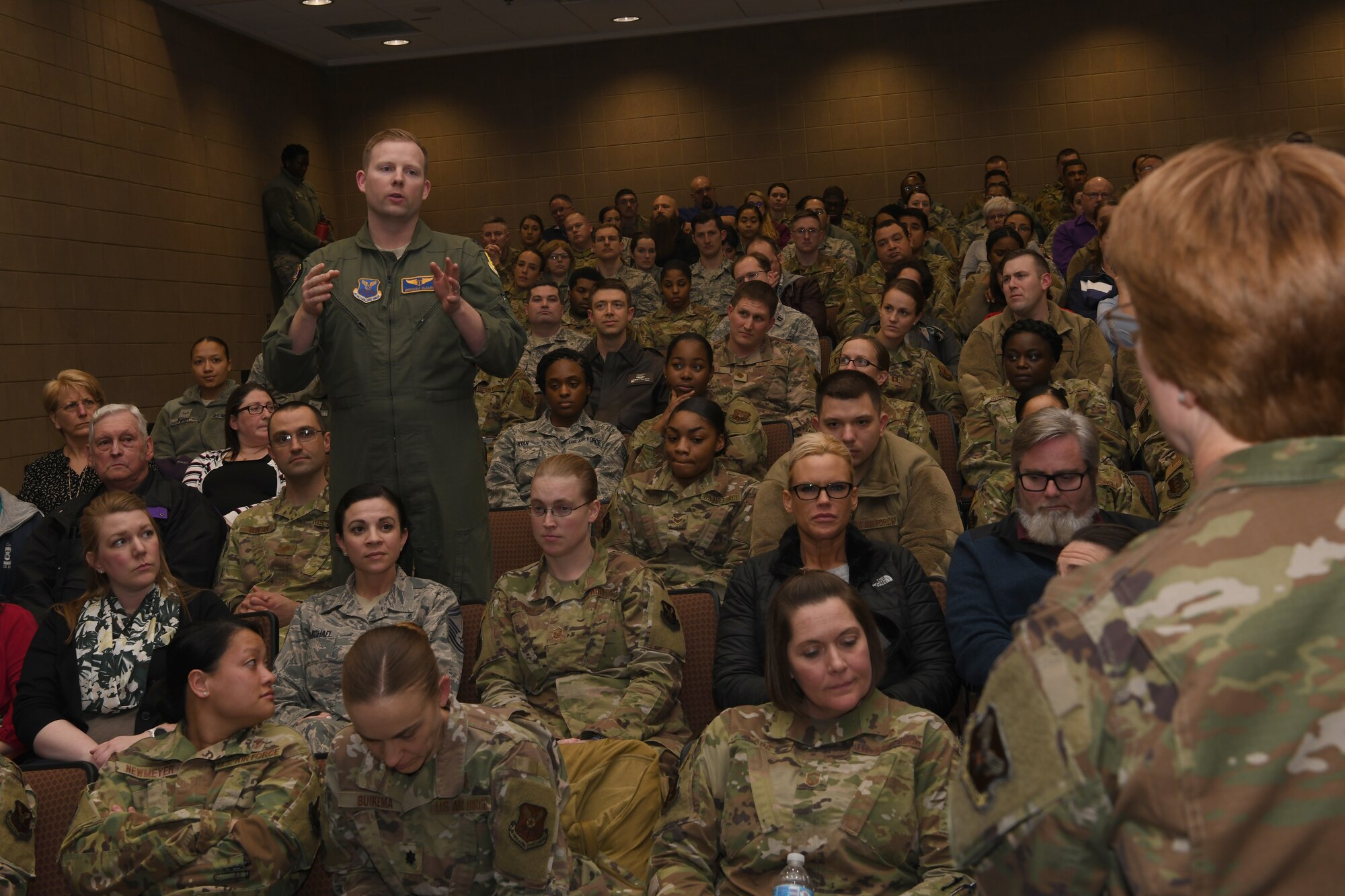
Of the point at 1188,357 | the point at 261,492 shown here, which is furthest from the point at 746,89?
the point at 1188,357

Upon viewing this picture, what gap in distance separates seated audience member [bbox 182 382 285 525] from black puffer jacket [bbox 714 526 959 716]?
6.68 ft

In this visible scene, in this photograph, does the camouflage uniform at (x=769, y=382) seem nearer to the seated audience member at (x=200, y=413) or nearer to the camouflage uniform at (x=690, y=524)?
the camouflage uniform at (x=690, y=524)

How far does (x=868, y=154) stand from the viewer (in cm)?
1197

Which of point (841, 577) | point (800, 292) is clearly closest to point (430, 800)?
point (841, 577)

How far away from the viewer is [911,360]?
18.1 feet

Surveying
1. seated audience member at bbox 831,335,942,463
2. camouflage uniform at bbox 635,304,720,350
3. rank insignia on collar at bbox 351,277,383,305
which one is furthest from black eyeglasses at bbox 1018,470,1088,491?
camouflage uniform at bbox 635,304,720,350

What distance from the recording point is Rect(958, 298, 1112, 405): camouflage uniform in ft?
16.2

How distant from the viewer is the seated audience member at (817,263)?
310 inches

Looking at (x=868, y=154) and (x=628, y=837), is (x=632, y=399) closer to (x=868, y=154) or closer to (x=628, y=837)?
(x=628, y=837)

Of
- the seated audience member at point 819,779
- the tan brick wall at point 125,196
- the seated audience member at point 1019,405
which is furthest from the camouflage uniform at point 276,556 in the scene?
the tan brick wall at point 125,196

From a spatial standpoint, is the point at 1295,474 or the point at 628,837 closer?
the point at 1295,474

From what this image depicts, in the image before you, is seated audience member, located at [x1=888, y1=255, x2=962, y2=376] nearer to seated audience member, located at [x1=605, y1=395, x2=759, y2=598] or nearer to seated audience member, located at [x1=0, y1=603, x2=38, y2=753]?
seated audience member, located at [x1=605, y1=395, x2=759, y2=598]

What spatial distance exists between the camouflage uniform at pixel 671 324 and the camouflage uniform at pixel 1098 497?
3.49m

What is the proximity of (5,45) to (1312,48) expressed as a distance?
1068cm
